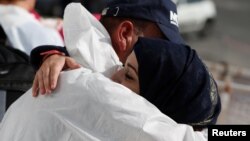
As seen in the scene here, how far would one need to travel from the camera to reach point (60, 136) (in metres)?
1.42

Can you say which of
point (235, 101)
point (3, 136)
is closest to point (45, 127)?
point (3, 136)

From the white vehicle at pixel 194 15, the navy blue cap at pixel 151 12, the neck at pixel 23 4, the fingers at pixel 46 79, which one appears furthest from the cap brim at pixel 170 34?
the white vehicle at pixel 194 15

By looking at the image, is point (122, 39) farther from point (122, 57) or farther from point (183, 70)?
point (183, 70)

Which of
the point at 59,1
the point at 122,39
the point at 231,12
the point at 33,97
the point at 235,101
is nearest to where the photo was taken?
the point at 33,97

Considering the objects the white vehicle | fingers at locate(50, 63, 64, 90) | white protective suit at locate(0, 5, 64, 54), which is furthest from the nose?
the white vehicle

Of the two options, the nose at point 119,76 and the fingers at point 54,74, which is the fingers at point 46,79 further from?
the nose at point 119,76

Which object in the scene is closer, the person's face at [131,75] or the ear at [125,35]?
the person's face at [131,75]

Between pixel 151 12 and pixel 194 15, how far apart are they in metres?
9.89

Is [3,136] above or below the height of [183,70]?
below

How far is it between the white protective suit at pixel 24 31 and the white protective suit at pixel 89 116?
1474mm

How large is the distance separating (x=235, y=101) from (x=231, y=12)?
12.5 m

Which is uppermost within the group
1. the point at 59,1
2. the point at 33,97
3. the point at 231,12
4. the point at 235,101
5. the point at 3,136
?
the point at 33,97

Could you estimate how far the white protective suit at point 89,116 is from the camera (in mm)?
1373

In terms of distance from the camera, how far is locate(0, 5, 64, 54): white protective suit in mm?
2988
